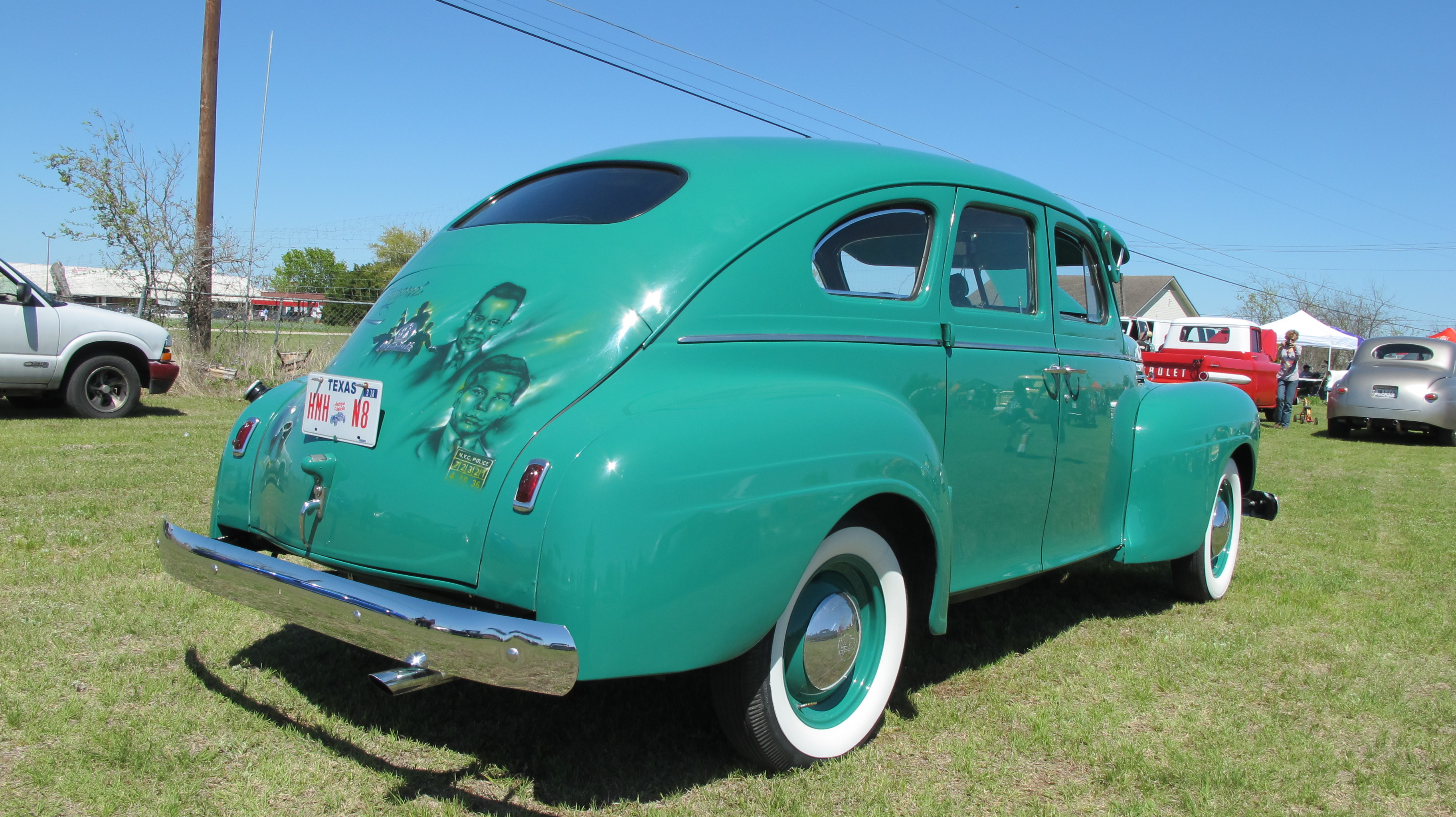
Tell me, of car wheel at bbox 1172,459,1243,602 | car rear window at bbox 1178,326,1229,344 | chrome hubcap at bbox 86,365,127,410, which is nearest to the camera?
car wheel at bbox 1172,459,1243,602

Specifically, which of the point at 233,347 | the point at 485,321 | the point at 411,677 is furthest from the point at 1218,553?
the point at 233,347

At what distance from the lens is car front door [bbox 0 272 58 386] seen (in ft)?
30.7

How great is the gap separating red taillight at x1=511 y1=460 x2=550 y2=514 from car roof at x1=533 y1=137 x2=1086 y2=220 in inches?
45.5

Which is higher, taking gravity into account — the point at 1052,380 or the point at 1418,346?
the point at 1418,346

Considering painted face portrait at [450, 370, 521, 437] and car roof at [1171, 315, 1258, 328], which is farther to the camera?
car roof at [1171, 315, 1258, 328]

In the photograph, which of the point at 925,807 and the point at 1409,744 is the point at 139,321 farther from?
the point at 1409,744

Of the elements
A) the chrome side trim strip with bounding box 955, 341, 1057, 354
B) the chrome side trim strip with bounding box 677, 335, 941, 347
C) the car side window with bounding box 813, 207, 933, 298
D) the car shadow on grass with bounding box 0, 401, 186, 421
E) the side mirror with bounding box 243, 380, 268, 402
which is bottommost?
the car shadow on grass with bounding box 0, 401, 186, 421

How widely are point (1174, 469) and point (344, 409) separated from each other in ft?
11.0

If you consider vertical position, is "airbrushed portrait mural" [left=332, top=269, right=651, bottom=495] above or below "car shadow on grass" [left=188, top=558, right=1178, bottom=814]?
above

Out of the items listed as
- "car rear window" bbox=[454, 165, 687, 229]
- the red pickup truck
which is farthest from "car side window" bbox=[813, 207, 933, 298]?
the red pickup truck

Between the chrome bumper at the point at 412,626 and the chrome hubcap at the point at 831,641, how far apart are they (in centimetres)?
82

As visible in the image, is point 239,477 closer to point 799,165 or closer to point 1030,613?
point 799,165

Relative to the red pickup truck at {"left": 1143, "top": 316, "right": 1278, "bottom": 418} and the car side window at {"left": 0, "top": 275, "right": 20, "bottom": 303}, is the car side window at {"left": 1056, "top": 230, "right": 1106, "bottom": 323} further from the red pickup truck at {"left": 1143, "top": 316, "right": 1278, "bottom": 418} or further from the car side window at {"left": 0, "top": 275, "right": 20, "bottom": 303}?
the car side window at {"left": 0, "top": 275, "right": 20, "bottom": 303}

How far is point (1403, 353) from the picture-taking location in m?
15.1
